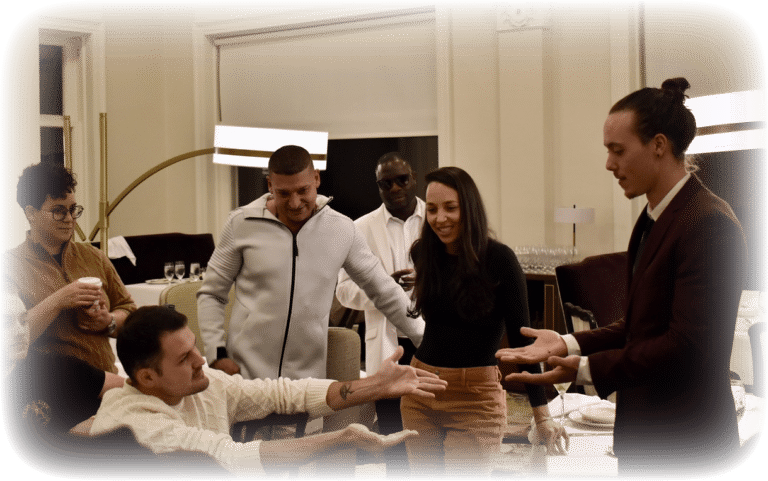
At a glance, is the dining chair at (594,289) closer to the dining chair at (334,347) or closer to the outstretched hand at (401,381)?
the outstretched hand at (401,381)

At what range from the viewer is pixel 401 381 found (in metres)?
1.73

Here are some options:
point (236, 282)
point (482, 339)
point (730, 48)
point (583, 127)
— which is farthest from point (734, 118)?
point (236, 282)

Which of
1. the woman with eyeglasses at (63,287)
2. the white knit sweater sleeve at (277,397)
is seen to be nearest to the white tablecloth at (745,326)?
the white knit sweater sleeve at (277,397)

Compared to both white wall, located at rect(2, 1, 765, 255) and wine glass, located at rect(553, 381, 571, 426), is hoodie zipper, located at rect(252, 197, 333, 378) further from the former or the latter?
wine glass, located at rect(553, 381, 571, 426)

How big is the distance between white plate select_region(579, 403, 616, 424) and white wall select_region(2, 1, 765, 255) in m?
0.43

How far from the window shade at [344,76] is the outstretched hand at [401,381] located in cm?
60

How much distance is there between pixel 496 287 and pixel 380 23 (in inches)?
30.1

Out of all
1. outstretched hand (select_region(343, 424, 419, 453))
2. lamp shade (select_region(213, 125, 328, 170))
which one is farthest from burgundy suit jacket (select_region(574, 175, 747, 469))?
lamp shade (select_region(213, 125, 328, 170))

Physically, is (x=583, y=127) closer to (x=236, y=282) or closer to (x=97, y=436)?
(x=236, y=282)

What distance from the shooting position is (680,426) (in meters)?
1.69

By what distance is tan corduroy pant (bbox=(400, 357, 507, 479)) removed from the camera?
176 cm

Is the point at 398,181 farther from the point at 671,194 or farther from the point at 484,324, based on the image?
the point at 671,194

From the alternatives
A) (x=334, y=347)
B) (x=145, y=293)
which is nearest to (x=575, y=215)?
(x=334, y=347)

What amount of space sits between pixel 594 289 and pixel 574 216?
0.66 feet
